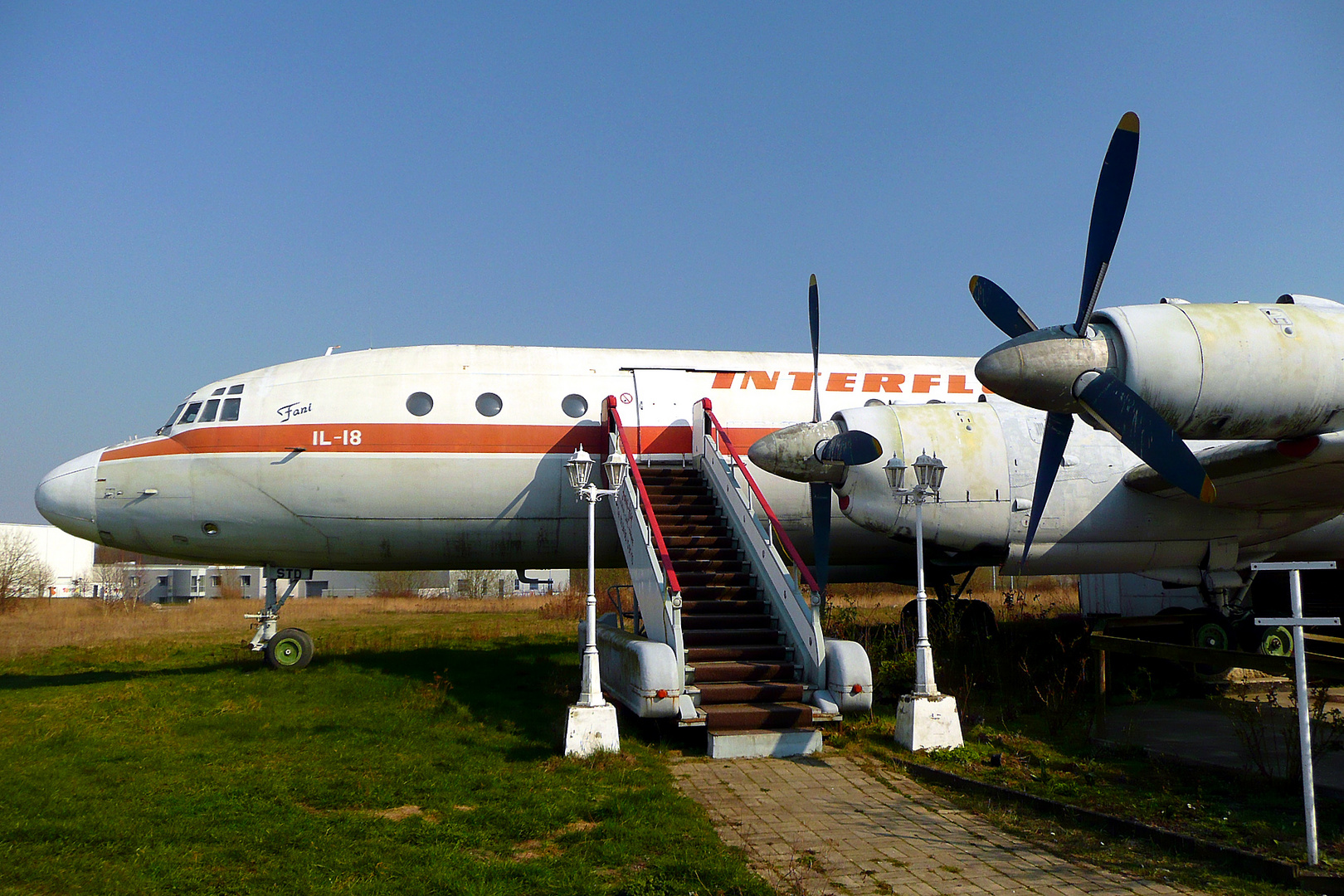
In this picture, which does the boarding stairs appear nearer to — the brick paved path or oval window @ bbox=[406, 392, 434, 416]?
the brick paved path

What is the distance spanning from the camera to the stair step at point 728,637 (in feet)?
39.8

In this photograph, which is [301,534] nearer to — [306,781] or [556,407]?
[556,407]

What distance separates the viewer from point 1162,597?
75.4 feet

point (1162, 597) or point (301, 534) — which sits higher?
point (301, 534)

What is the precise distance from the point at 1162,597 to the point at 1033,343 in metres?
18.1

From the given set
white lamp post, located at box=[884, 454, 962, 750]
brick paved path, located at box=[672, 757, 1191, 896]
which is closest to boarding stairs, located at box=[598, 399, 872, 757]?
white lamp post, located at box=[884, 454, 962, 750]

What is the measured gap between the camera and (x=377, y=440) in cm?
1520

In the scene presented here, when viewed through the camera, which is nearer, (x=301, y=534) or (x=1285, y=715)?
(x=1285, y=715)

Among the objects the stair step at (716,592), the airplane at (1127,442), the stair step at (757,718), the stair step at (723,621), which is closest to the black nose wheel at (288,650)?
the stair step at (716,592)

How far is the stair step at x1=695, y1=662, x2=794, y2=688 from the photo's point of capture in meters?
11.4

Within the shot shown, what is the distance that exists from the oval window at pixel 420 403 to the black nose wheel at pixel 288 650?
4.59 metres

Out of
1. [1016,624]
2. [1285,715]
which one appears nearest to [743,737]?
[1285,715]

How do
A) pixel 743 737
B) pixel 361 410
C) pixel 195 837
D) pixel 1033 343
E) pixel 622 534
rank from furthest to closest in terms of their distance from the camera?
pixel 361 410
pixel 622 534
pixel 743 737
pixel 1033 343
pixel 195 837

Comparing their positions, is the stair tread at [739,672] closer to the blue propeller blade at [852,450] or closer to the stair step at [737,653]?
the stair step at [737,653]
